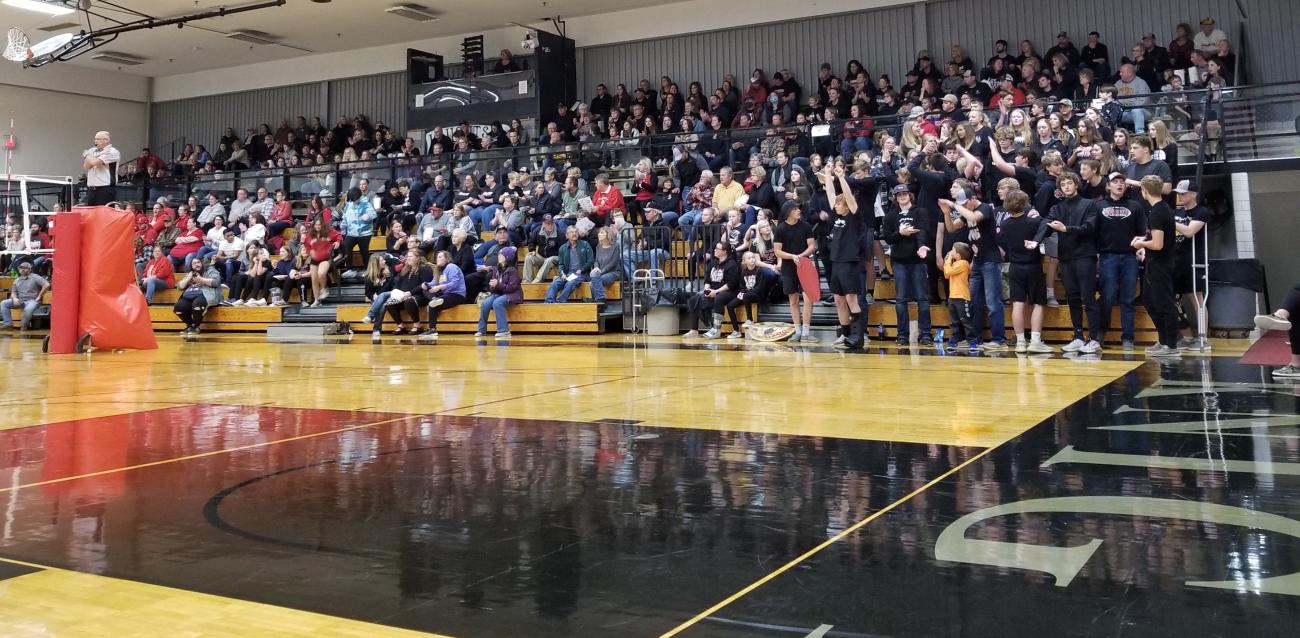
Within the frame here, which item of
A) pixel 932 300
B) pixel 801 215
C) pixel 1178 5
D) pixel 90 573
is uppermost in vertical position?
pixel 1178 5

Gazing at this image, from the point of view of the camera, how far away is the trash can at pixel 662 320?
13.7m

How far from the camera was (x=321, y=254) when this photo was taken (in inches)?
653

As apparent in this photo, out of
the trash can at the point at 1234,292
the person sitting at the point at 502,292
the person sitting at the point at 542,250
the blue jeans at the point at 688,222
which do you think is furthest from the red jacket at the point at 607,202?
the trash can at the point at 1234,292

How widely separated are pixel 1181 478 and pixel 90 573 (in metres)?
3.40

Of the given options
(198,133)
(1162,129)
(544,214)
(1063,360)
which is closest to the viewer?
(1063,360)

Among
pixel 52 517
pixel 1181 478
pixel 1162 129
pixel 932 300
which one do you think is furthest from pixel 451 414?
pixel 1162 129

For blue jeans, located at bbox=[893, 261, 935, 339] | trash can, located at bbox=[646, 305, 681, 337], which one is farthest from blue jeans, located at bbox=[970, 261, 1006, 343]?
trash can, located at bbox=[646, 305, 681, 337]

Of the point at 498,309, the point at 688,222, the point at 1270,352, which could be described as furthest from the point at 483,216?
the point at 1270,352

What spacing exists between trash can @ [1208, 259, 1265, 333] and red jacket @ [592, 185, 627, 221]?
8520 mm

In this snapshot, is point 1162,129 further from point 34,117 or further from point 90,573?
point 34,117

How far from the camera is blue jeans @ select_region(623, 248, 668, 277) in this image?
14078mm

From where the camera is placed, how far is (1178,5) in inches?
672

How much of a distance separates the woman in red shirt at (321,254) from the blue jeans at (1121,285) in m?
12.3

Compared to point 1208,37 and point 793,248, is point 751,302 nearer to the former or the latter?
point 793,248
